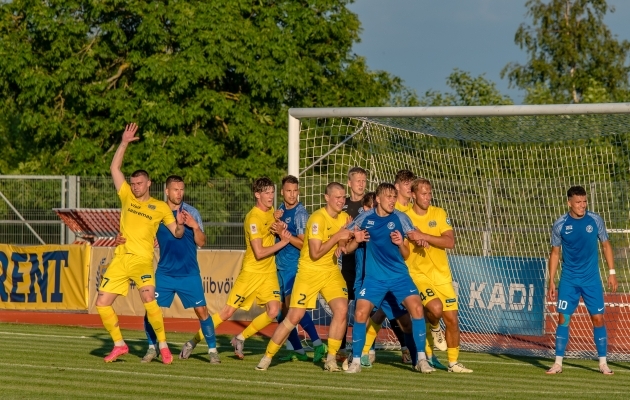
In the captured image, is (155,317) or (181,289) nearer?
(155,317)

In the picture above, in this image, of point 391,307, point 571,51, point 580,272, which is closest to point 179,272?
point 391,307

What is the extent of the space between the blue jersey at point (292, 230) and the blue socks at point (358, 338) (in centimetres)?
150

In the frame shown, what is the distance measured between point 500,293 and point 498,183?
2.77 meters

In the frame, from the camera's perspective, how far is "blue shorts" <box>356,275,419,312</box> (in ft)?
37.0

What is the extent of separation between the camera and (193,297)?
40.1 ft

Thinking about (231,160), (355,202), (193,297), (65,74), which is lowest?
(193,297)

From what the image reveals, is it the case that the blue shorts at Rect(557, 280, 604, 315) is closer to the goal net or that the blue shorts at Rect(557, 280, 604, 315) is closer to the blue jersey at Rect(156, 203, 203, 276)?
the goal net

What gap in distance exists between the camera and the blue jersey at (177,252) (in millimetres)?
12250

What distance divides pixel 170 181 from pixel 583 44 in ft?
140

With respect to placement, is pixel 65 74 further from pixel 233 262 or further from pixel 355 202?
pixel 355 202

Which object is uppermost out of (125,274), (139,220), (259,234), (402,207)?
(402,207)

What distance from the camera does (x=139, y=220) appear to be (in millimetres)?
11859

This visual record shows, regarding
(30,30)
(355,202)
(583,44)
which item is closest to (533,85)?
(583,44)

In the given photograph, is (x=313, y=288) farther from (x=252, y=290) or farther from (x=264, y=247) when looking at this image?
(x=252, y=290)
